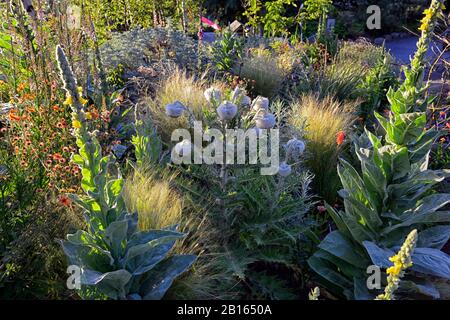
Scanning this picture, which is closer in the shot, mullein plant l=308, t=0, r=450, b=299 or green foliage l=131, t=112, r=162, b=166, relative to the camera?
mullein plant l=308, t=0, r=450, b=299

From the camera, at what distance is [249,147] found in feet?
8.18

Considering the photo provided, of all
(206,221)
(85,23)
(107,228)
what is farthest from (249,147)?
(85,23)

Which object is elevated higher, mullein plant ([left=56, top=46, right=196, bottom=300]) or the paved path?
mullein plant ([left=56, top=46, right=196, bottom=300])

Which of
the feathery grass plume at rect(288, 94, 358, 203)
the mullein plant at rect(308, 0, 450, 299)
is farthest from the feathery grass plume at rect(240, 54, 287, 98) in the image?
the mullein plant at rect(308, 0, 450, 299)

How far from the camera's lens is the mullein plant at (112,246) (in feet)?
5.58

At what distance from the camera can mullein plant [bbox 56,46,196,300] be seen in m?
1.70

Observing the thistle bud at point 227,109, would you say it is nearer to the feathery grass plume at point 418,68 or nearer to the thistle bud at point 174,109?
the thistle bud at point 174,109

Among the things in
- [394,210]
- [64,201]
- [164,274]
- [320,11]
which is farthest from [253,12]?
[164,274]

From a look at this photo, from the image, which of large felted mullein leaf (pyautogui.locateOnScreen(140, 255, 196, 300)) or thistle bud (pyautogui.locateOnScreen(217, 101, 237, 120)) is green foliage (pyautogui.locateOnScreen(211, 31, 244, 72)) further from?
large felted mullein leaf (pyautogui.locateOnScreen(140, 255, 196, 300))

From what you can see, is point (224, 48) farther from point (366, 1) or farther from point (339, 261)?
point (366, 1)

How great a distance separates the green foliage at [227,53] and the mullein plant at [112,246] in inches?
140

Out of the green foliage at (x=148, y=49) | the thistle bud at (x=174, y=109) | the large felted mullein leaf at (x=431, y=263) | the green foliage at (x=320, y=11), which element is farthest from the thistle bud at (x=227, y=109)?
the green foliage at (x=320, y=11)

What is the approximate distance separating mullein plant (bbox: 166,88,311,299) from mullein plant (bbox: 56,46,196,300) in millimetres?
455
